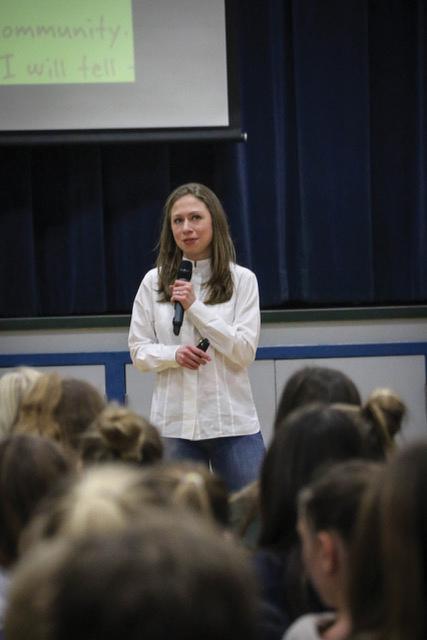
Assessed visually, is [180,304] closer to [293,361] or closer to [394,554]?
[293,361]

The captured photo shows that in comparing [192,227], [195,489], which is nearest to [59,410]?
[195,489]

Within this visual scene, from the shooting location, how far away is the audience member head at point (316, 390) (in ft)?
6.89

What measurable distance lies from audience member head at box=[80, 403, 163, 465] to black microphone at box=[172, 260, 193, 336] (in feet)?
3.18

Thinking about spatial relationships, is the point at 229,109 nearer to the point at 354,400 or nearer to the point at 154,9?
the point at 154,9

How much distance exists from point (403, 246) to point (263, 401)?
957 millimetres

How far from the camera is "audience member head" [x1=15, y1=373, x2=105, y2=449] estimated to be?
1.94 m

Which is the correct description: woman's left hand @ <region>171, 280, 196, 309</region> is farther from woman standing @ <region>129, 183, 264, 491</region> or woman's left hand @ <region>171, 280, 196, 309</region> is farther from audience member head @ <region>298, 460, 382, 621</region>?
audience member head @ <region>298, 460, 382, 621</region>

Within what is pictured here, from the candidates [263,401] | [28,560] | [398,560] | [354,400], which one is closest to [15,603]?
[28,560]

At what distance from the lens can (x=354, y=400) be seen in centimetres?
213

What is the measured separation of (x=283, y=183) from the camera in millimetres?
4211

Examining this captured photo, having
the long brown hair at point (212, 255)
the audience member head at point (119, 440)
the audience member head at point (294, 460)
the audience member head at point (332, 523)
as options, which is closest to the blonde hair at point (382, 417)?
the audience member head at point (294, 460)

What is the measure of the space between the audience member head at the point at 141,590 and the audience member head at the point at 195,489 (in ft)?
1.40

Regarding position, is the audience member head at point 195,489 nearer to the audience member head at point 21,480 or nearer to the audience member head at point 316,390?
the audience member head at point 21,480

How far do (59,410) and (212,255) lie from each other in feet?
3.47
